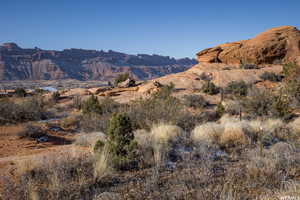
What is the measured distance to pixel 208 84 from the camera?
802 inches

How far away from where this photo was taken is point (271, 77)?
71.4 feet

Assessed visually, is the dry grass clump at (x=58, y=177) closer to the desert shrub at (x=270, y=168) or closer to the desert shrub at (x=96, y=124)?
the desert shrub at (x=270, y=168)

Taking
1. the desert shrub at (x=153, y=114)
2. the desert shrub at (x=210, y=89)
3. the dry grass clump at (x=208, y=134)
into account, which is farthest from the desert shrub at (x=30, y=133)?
the desert shrub at (x=210, y=89)

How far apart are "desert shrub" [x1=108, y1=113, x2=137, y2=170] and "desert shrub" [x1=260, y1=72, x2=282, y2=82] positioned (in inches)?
813

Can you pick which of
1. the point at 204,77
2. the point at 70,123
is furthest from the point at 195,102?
the point at 204,77

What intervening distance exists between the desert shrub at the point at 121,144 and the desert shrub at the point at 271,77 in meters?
20.7

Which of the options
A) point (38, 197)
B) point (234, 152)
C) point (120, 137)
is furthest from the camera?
point (234, 152)

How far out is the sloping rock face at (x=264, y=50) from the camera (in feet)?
90.6

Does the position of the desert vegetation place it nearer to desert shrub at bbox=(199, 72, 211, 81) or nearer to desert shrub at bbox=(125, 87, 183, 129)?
desert shrub at bbox=(125, 87, 183, 129)

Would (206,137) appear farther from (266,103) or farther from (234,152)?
(266,103)

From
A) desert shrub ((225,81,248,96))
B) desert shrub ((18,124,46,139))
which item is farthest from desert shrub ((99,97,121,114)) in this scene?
desert shrub ((225,81,248,96))

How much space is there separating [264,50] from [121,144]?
2806 centimetres

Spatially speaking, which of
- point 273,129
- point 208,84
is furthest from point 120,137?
point 208,84

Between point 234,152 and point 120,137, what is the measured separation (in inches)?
130
